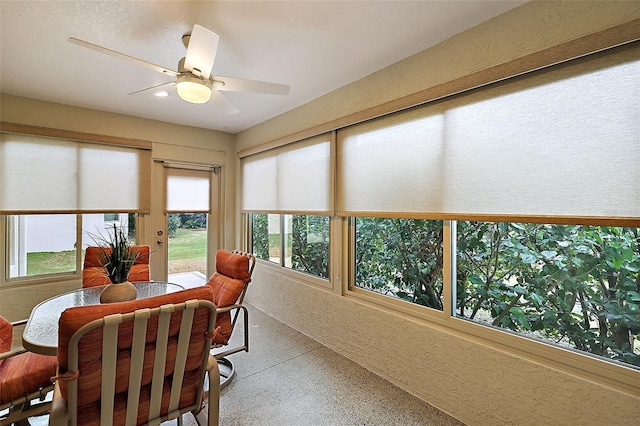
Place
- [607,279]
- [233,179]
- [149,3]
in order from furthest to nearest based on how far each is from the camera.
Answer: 1. [233,179]
2. [149,3]
3. [607,279]

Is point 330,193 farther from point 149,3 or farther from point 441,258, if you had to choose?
point 149,3

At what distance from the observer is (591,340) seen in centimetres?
154

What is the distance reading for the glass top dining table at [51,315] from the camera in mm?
1360

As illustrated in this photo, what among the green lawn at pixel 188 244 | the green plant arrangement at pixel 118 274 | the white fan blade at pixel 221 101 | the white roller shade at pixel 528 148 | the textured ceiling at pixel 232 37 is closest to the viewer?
the white roller shade at pixel 528 148

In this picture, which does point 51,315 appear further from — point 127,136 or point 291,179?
point 127,136

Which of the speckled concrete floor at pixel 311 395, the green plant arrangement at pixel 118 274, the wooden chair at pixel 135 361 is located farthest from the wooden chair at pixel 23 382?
the speckled concrete floor at pixel 311 395

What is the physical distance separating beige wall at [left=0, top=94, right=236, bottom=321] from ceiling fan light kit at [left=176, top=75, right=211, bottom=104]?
236cm

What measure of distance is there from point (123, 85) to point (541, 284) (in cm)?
372

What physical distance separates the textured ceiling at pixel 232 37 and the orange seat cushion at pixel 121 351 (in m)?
1.64

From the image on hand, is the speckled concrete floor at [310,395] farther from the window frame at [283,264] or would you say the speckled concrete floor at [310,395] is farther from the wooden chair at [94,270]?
the wooden chair at [94,270]

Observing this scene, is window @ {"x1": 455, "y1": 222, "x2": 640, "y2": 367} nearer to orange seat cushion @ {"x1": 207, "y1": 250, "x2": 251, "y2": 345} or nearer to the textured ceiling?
the textured ceiling

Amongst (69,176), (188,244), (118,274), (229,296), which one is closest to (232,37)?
(118,274)

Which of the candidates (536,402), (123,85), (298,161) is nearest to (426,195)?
(536,402)

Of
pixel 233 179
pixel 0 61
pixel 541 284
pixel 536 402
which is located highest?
pixel 0 61
